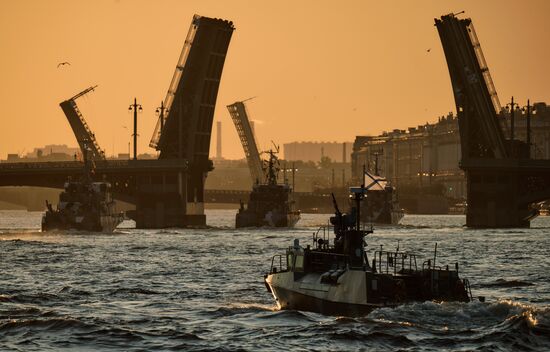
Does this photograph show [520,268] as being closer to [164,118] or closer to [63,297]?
[63,297]

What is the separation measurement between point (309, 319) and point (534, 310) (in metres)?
5.89

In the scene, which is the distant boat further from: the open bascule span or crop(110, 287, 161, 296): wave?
crop(110, 287, 161, 296): wave

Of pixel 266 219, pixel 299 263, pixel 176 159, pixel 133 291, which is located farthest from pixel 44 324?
pixel 266 219

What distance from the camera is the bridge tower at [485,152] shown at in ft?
396

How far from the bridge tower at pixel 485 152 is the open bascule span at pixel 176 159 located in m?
18.3

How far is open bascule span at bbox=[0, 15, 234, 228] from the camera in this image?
403 ft

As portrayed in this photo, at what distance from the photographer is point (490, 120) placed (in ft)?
417

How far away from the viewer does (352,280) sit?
133 ft

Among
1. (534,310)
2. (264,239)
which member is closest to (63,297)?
(534,310)

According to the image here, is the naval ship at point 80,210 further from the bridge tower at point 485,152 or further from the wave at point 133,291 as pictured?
the wave at point 133,291

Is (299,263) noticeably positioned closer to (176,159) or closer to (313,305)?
(313,305)

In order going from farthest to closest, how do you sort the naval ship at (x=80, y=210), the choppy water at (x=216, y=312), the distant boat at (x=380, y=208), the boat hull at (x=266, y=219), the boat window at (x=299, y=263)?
the distant boat at (x=380, y=208) < the boat hull at (x=266, y=219) < the naval ship at (x=80, y=210) < the boat window at (x=299, y=263) < the choppy water at (x=216, y=312)

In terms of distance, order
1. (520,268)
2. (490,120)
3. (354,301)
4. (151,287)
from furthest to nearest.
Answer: (490,120) → (520,268) → (151,287) → (354,301)

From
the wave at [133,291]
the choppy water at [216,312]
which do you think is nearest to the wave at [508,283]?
the choppy water at [216,312]
